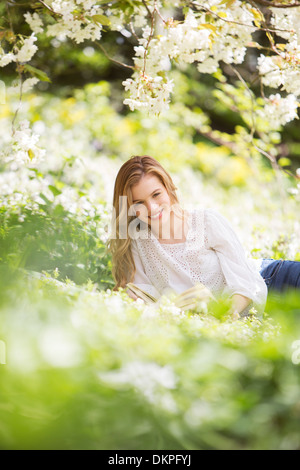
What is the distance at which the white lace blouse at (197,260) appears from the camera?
2.60 metres

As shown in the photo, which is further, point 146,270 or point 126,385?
point 146,270

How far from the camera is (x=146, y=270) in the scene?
2.81 m

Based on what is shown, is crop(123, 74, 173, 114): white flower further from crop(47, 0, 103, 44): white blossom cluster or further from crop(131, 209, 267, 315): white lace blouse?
crop(131, 209, 267, 315): white lace blouse

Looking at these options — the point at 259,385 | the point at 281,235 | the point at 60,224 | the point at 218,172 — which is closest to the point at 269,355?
the point at 259,385

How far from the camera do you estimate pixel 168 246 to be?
2793 millimetres

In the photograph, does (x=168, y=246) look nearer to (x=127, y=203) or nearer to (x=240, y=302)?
(x=127, y=203)

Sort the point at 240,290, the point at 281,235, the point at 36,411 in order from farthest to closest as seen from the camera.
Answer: the point at 281,235 → the point at 240,290 → the point at 36,411

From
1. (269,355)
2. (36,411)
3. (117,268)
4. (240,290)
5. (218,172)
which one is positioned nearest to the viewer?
(36,411)

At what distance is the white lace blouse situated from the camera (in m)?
2.60

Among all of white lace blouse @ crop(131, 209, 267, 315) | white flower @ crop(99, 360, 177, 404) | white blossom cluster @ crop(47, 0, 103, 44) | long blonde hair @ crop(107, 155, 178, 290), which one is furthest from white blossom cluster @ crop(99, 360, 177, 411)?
white blossom cluster @ crop(47, 0, 103, 44)

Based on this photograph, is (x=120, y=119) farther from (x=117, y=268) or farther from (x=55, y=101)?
(x=117, y=268)

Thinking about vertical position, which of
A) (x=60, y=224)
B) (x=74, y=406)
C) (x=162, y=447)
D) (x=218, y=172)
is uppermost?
(x=218, y=172)

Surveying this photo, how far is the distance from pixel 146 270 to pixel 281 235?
1681mm

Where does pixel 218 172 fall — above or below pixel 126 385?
above
